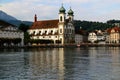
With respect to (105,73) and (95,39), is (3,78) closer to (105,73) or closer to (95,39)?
(105,73)

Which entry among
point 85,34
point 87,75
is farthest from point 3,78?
point 85,34

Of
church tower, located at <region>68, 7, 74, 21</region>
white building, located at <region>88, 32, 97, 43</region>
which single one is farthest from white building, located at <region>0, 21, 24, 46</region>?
white building, located at <region>88, 32, 97, 43</region>

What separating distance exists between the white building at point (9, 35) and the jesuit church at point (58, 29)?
2394 centimetres

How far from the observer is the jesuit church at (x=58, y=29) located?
5394 inches

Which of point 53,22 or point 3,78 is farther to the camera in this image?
point 53,22

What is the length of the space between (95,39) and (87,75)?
149337mm

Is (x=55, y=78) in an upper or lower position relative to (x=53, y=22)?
lower

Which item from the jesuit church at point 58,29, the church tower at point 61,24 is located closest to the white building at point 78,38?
the jesuit church at point 58,29

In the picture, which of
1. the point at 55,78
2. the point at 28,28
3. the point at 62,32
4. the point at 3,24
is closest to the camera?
the point at 55,78

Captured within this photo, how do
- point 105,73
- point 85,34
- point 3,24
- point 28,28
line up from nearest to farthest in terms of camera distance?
point 105,73, point 3,24, point 28,28, point 85,34

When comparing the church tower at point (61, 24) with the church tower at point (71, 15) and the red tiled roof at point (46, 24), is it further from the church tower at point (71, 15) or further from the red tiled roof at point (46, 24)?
the church tower at point (71, 15)

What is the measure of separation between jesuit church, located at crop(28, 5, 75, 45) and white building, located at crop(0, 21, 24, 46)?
78.5 feet

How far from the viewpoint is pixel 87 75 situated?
93.4ft

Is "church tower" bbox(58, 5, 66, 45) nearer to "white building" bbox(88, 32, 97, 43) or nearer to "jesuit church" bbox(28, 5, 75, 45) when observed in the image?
"jesuit church" bbox(28, 5, 75, 45)
